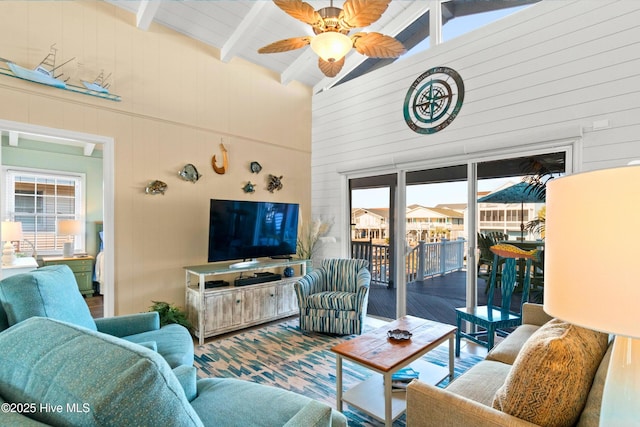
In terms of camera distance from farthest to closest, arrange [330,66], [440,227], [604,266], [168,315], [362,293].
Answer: [440,227] → [362,293] → [168,315] → [330,66] → [604,266]

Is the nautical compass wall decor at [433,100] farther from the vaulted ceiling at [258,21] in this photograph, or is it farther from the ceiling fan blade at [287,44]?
the ceiling fan blade at [287,44]

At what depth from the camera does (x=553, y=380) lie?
109cm

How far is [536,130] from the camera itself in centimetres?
299

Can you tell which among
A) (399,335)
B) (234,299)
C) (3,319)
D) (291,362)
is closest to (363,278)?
(291,362)

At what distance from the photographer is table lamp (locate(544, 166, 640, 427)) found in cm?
64

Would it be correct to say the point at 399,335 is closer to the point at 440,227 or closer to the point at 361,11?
the point at 440,227

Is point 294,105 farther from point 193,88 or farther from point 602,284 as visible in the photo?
point 602,284

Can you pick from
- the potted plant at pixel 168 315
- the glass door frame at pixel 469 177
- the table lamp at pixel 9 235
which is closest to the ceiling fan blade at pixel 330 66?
the glass door frame at pixel 469 177

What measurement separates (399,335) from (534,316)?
3.76 ft

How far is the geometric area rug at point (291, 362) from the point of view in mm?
2440

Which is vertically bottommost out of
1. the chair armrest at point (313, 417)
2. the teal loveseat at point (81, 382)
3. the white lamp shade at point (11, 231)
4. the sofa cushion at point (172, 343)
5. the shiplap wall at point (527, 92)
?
the sofa cushion at point (172, 343)

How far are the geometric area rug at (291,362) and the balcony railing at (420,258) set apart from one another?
1.06 metres

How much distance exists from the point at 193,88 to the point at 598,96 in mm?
4255

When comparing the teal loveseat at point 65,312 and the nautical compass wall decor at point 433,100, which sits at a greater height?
the nautical compass wall decor at point 433,100
